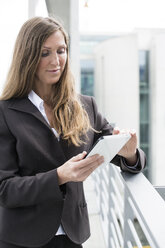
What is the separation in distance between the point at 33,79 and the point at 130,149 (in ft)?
1.29

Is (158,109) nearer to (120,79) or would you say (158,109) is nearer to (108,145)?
(120,79)

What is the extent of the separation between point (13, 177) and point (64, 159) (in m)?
0.16

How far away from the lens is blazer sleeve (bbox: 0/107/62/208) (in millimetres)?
791

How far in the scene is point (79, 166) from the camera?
0.73 metres

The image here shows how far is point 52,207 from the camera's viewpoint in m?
0.88

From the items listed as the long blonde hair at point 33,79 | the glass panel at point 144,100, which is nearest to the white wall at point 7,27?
the long blonde hair at point 33,79

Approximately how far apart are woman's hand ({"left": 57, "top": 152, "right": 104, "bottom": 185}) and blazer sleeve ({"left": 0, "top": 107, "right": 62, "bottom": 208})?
43 millimetres

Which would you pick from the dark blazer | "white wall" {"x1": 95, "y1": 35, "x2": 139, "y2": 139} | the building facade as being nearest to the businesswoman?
the dark blazer

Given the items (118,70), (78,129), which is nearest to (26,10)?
(78,129)

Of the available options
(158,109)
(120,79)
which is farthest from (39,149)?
(158,109)

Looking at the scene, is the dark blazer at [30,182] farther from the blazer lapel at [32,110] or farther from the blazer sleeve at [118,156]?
the blazer sleeve at [118,156]

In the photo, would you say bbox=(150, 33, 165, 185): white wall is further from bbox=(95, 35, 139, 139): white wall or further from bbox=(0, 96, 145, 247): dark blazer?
bbox=(0, 96, 145, 247): dark blazer

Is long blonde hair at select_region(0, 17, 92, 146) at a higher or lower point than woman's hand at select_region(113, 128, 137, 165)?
higher

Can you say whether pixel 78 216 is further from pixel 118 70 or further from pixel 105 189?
pixel 118 70
